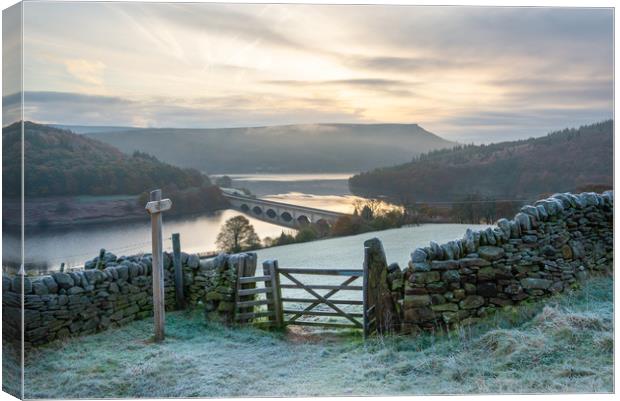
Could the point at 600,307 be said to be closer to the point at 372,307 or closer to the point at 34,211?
the point at 372,307

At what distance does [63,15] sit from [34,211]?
232 centimetres

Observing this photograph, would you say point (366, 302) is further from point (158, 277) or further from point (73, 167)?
point (73, 167)

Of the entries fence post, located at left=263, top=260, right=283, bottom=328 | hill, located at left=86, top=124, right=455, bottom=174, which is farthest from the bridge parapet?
fence post, located at left=263, top=260, right=283, bottom=328

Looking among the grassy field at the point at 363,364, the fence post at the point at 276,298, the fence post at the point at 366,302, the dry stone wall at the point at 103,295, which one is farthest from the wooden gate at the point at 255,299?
the fence post at the point at 366,302

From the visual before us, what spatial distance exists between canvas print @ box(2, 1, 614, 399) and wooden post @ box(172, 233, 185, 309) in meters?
0.02

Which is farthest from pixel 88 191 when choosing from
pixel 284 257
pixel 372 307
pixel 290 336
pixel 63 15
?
pixel 284 257

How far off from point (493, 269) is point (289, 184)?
12.8 ft

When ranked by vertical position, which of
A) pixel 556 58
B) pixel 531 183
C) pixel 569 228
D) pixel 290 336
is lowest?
pixel 290 336

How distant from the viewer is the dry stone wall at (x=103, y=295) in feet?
25.6

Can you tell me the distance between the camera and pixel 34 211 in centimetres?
784

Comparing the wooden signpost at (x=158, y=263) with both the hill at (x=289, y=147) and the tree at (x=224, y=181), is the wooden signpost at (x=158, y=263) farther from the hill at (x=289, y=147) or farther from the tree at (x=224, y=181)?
the tree at (x=224, y=181)

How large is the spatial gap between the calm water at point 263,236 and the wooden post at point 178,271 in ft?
1.40

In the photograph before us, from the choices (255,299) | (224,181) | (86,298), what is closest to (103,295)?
(86,298)

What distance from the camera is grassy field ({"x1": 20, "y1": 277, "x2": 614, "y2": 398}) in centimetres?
738
